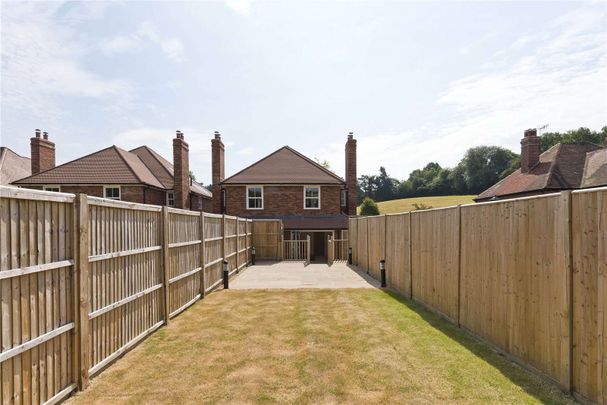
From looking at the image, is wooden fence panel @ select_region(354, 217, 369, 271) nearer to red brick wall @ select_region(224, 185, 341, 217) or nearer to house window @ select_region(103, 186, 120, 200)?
red brick wall @ select_region(224, 185, 341, 217)

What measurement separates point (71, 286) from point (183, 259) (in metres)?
4.76

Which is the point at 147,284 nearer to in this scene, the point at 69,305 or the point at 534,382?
the point at 69,305

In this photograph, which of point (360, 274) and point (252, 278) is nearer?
point (252, 278)

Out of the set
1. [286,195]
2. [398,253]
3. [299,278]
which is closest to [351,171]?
[286,195]

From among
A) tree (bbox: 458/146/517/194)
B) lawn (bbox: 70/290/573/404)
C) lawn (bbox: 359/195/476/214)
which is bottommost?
lawn (bbox: 70/290/573/404)

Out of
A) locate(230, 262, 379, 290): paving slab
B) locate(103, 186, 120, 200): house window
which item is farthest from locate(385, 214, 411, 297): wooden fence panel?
locate(103, 186, 120, 200): house window

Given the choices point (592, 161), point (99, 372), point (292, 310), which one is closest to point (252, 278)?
point (292, 310)

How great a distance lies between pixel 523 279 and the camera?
5.41 m

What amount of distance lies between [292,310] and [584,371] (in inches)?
250

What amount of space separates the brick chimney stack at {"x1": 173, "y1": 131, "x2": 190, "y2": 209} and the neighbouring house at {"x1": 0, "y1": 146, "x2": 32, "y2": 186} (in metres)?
15.3

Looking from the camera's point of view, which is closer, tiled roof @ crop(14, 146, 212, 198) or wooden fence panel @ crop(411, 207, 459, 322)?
wooden fence panel @ crop(411, 207, 459, 322)

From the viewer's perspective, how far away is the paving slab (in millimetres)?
13258

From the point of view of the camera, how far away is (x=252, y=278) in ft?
50.3

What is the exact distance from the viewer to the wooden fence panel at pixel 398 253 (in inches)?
425
